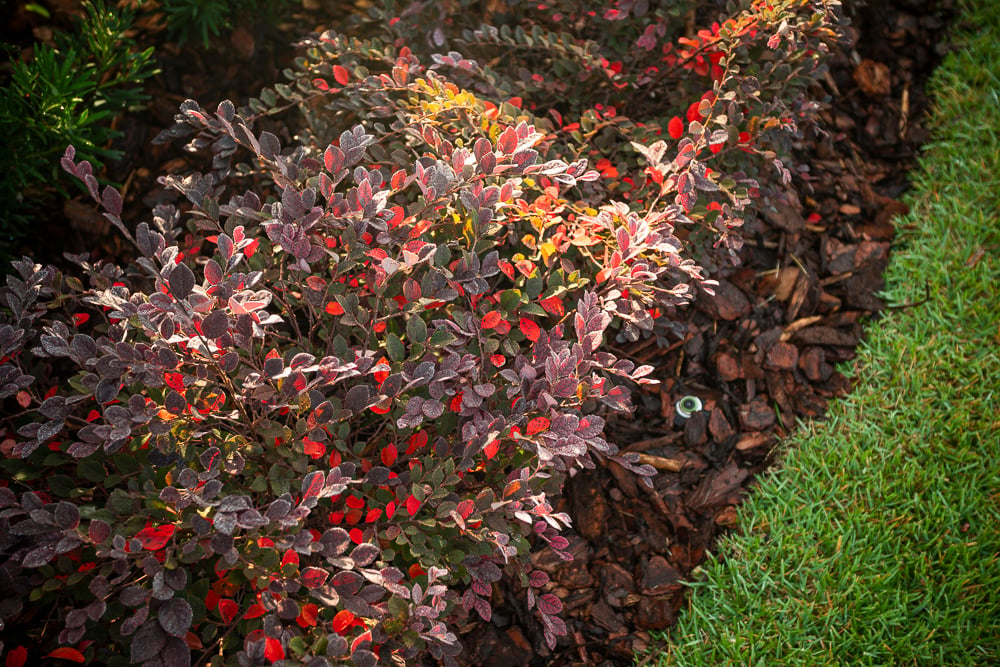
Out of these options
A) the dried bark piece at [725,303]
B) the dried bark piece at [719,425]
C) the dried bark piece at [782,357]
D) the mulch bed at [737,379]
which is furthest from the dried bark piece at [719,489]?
the dried bark piece at [725,303]

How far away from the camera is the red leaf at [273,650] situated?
155 cm

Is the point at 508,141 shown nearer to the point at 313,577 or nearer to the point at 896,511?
the point at 313,577

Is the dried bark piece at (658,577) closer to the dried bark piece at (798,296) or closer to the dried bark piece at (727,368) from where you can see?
the dried bark piece at (727,368)

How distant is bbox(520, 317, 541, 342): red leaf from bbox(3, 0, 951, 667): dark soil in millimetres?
742

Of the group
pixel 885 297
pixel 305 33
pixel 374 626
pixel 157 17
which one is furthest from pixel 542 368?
pixel 157 17

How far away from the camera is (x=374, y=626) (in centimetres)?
166

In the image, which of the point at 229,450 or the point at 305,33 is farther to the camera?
the point at 305,33

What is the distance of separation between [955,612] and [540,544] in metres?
1.42

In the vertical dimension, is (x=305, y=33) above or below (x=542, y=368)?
above

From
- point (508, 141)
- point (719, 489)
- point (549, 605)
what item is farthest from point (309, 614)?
point (719, 489)

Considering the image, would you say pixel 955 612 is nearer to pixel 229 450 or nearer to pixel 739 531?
pixel 739 531

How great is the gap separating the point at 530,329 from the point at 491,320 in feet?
0.45

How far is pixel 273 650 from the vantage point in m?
1.56

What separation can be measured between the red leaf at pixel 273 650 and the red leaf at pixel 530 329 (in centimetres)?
96
